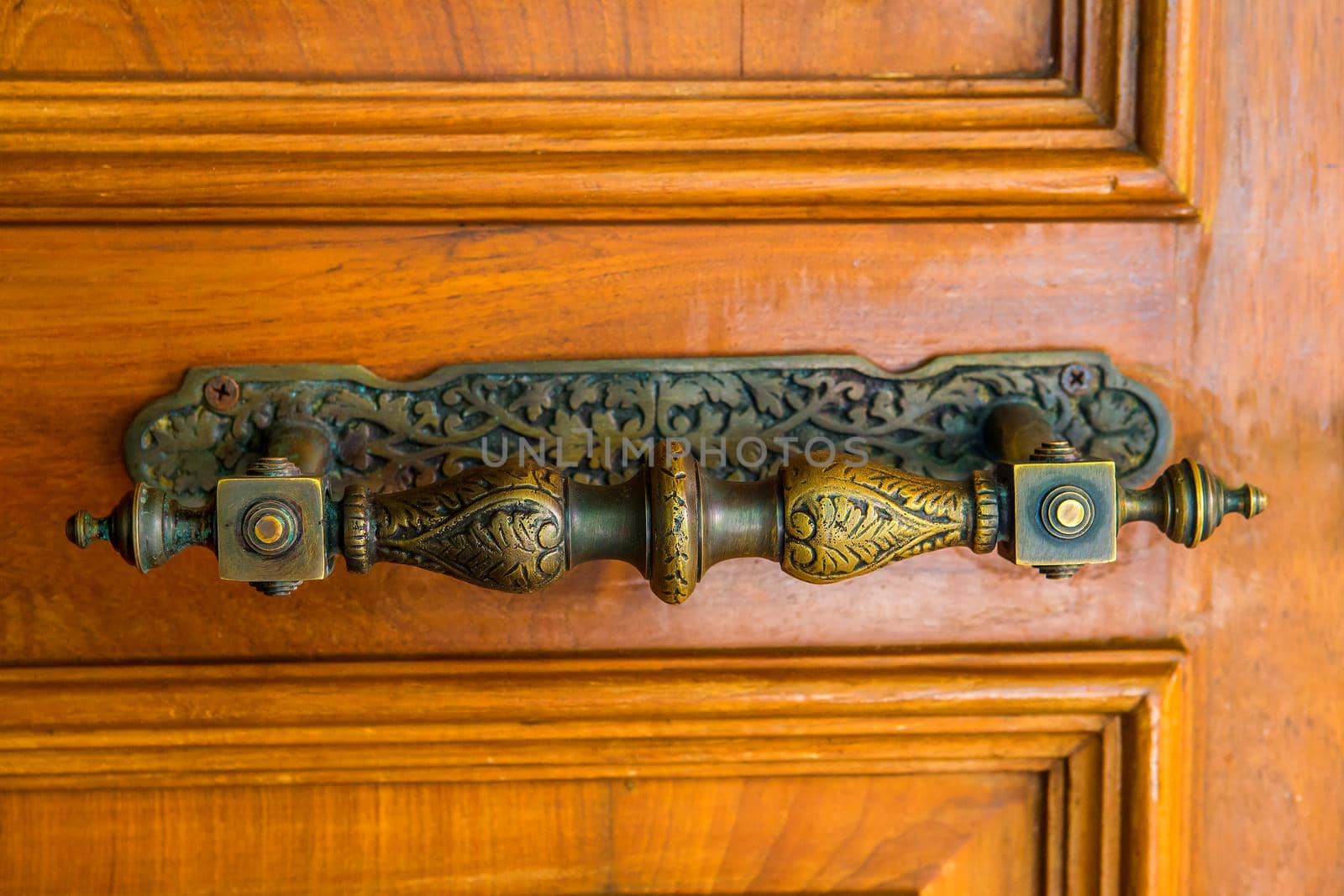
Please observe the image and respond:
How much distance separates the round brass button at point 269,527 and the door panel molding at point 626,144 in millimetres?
112

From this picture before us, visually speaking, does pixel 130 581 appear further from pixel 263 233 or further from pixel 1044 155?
pixel 1044 155

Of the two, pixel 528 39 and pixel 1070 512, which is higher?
pixel 528 39

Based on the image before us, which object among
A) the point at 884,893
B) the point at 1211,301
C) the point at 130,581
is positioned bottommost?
the point at 884,893

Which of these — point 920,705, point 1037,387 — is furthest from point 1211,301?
point 920,705

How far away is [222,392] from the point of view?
0.38 meters

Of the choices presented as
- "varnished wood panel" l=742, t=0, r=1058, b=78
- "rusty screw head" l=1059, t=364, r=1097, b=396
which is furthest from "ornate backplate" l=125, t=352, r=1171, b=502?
"varnished wood panel" l=742, t=0, r=1058, b=78

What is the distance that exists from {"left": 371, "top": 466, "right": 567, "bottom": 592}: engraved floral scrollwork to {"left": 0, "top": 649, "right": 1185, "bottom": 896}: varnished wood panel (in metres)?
0.10

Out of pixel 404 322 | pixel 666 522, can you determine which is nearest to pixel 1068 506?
pixel 666 522

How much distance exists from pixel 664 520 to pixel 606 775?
151 millimetres

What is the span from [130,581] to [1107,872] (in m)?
0.39

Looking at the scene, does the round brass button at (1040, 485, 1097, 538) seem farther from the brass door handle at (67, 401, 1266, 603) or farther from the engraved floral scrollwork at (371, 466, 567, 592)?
the engraved floral scrollwork at (371, 466, 567, 592)

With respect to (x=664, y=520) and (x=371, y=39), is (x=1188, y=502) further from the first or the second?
(x=371, y=39)

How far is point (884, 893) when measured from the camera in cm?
43

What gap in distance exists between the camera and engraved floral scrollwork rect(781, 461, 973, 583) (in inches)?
12.8
